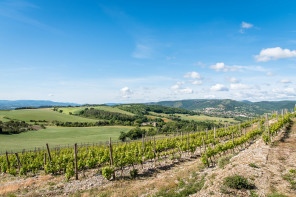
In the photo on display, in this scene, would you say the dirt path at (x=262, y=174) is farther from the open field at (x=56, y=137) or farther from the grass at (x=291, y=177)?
the open field at (x=56, y=137)

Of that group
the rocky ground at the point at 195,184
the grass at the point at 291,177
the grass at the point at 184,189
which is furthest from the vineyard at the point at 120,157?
the grass at the point at 291,177

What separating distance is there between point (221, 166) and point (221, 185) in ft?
13.8

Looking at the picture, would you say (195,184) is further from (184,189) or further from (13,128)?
(13,128)

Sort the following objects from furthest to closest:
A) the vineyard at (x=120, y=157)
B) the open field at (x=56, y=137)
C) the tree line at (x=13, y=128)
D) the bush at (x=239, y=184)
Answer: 1. the tree line at (x=13, y=128)
2. the open field at (x=56, y=137)
3. the vineyard at (x=120, y=157)
4. the bush at (x=239, y=184)

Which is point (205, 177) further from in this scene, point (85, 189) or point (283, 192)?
point (85, 189)

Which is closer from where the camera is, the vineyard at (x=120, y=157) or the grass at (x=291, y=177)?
the grass at (x=291, y=177)

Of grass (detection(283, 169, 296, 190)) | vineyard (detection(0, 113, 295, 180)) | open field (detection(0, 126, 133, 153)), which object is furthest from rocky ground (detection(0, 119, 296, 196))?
open field (detection(0, 126, 133, 153))

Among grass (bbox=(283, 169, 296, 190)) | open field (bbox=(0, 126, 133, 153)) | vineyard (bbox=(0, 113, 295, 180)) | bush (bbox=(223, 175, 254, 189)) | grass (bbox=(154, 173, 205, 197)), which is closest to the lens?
grass (bbox=(283, 169, 296, 190))

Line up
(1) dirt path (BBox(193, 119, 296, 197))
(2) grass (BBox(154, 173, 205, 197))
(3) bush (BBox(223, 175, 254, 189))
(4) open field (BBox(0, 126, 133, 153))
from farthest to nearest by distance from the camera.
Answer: (4) open field (BBox(0, 126, 133, 153))
(2) grass (BBox(154, 173, 205, 197))
(3) bush (BBox(223, 175, 254, 189))
(1) dirt path (BBox(193, 119, 296, 197))

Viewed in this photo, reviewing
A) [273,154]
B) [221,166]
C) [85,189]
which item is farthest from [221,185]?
Answer: [85,189]

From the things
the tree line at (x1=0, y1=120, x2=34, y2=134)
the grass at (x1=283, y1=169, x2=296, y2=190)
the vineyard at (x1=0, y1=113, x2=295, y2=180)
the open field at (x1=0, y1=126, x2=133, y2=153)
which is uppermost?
the grass at (x1=283, y1=169, x2=296, y2=190)

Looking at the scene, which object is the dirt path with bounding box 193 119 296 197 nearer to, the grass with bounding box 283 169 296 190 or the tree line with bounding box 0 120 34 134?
the grass with bounding box 283 169 296 190

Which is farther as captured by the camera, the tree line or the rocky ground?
the tree line

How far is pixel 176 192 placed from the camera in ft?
34.1
